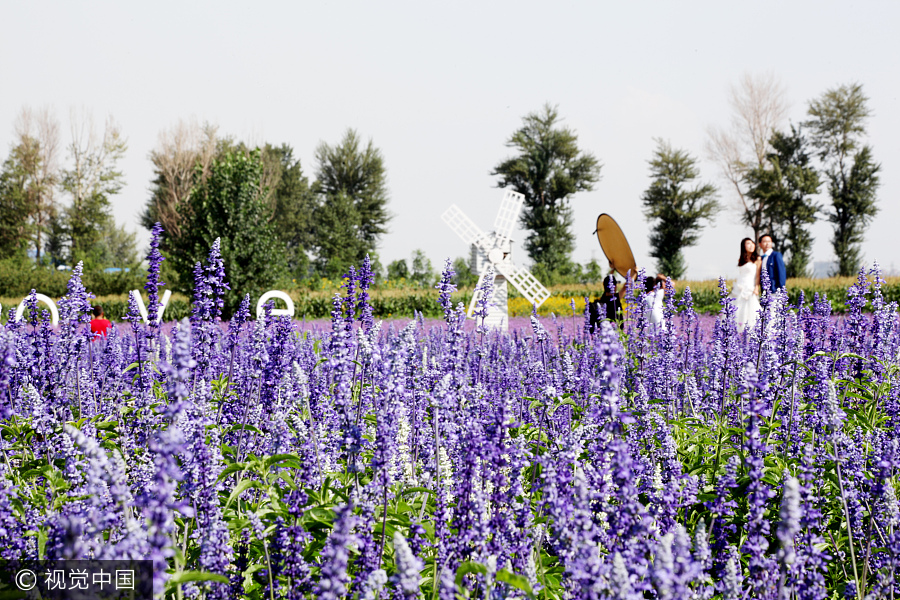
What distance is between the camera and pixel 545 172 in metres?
61.4

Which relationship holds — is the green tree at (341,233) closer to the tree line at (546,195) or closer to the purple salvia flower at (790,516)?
the tree line at (546,195)

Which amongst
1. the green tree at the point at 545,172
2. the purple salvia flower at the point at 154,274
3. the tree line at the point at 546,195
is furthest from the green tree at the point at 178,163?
the purple salvia flower at the point at 154,274

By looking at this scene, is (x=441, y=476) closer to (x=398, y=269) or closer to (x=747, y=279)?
(x=747, y=279)

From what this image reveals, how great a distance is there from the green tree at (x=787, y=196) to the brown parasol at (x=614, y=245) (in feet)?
146

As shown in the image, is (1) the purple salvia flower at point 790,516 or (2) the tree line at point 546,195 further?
(2) the tree line at point 546,195

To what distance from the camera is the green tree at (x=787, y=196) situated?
52.0 metres

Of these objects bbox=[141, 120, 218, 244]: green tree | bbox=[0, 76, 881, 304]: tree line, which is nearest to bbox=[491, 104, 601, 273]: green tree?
bbox=[0, 76, 881, 304]: tree line

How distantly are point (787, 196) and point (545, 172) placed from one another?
20.8 meters

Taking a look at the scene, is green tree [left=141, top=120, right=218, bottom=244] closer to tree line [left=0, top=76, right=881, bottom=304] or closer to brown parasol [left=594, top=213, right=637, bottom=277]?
tree line [left=0, top=76, right=881, bottom=304]

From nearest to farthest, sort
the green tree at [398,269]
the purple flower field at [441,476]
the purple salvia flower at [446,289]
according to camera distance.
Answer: the purple flower field at [441,476] → the purple salvia flower at [446,289] → the green tree at [398,269]

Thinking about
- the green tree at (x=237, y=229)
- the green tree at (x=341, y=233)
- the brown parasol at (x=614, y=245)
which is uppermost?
the green tree at (x=341, y=233)

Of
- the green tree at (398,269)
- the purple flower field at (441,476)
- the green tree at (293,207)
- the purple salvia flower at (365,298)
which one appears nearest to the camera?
the purple flower field at (441,476)

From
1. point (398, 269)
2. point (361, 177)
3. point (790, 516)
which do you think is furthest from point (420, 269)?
point (790, 516)

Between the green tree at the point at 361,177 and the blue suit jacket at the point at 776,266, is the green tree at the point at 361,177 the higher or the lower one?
the higher one
